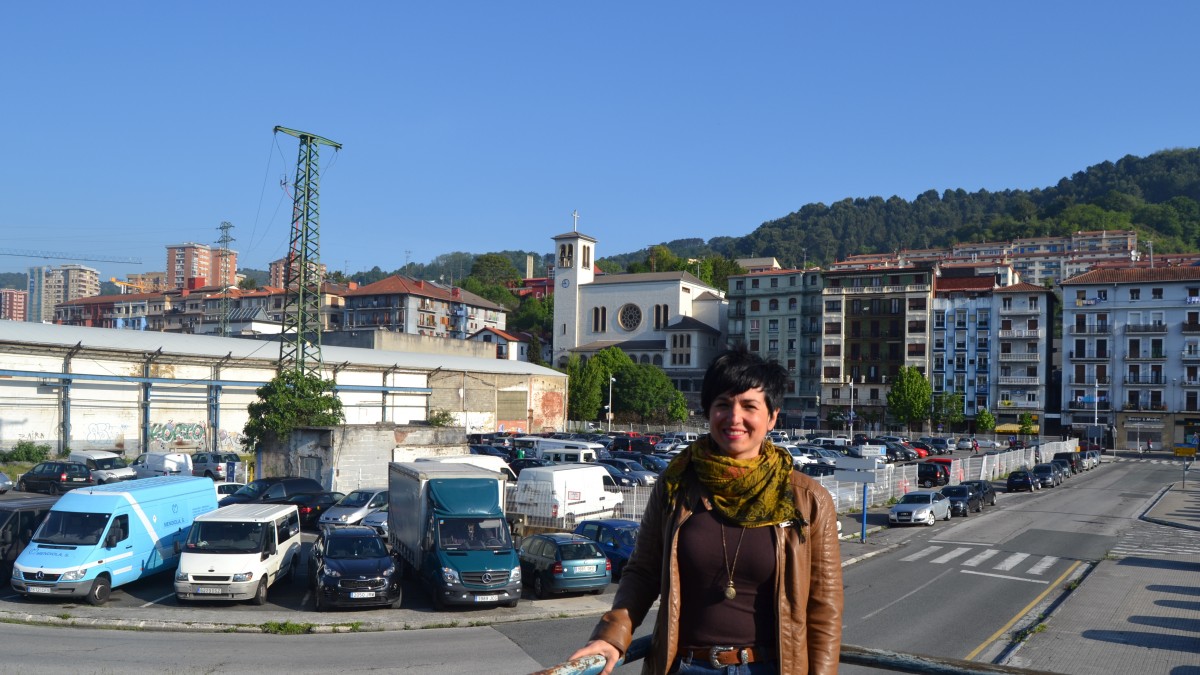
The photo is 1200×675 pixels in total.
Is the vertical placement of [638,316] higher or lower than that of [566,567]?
higher

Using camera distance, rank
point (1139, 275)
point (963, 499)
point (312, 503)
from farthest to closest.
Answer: point (1139, 275), point (963, 499), point (312, 503)

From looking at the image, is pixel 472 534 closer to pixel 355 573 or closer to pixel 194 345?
pixel 355 573

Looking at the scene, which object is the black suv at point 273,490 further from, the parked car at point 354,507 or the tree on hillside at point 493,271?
the tree on hillside at point 493,271

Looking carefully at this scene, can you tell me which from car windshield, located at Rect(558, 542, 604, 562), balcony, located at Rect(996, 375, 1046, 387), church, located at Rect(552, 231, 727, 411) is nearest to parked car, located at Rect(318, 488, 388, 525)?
car windshield, located at Rect(558, 542, 604, 562)

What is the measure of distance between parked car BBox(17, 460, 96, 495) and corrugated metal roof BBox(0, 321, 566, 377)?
11.8 m

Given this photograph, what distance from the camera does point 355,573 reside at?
1839cm

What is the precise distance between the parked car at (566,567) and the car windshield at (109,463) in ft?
89.2

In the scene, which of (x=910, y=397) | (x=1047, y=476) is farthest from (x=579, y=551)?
(x=910, y=397)

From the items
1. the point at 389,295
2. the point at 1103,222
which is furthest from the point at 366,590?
the point at 1103,222

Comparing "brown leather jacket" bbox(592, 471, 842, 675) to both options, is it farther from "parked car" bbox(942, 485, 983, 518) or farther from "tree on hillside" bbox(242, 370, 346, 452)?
"tree on hillside" bbox(242, 370, 346, 452)

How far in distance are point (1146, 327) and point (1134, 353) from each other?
271cm

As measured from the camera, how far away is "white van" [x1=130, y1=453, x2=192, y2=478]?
39344 millimetres

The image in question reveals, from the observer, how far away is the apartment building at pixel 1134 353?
85688mm

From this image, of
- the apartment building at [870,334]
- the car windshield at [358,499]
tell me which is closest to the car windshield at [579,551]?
the car windshield at [358,499]
